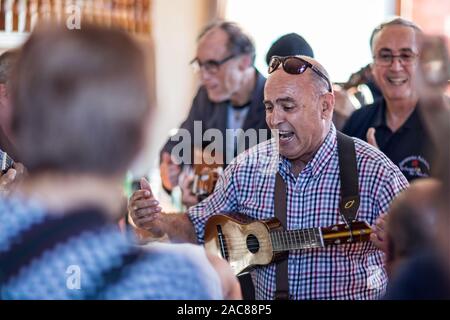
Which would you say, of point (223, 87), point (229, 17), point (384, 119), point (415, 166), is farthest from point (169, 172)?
point (229, 17)

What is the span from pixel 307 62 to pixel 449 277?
119 centimetres

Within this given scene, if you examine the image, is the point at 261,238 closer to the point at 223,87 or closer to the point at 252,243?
the point at 252,243

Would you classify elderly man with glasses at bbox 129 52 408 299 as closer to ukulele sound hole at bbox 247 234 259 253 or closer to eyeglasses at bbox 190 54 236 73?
ukulele sound hole at bbox 247 234 259 253

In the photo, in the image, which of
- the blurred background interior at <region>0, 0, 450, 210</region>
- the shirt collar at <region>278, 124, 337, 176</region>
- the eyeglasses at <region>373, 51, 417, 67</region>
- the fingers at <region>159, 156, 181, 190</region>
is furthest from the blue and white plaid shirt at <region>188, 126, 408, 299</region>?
the blurred background interior at <region>0, 0, 450, 210</region>

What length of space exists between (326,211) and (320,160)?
0.16m

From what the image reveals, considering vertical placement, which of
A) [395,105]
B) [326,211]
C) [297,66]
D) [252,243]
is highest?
[297,66]

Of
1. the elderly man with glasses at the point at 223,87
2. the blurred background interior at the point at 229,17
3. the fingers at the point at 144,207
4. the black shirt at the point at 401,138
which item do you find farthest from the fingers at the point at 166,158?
the fingers at the point at 144,207

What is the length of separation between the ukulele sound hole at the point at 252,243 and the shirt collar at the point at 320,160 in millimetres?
215

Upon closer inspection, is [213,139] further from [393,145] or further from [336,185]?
[336,185]

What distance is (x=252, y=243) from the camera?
2.52 meters

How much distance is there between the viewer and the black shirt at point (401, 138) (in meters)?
3.04

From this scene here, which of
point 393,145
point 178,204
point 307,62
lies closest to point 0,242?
point 307,62

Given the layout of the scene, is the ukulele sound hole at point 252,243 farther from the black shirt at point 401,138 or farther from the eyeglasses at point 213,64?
the eyeglasses at point 213,64

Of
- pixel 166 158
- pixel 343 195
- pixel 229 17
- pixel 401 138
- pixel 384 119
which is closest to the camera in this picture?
pixel 343 195
